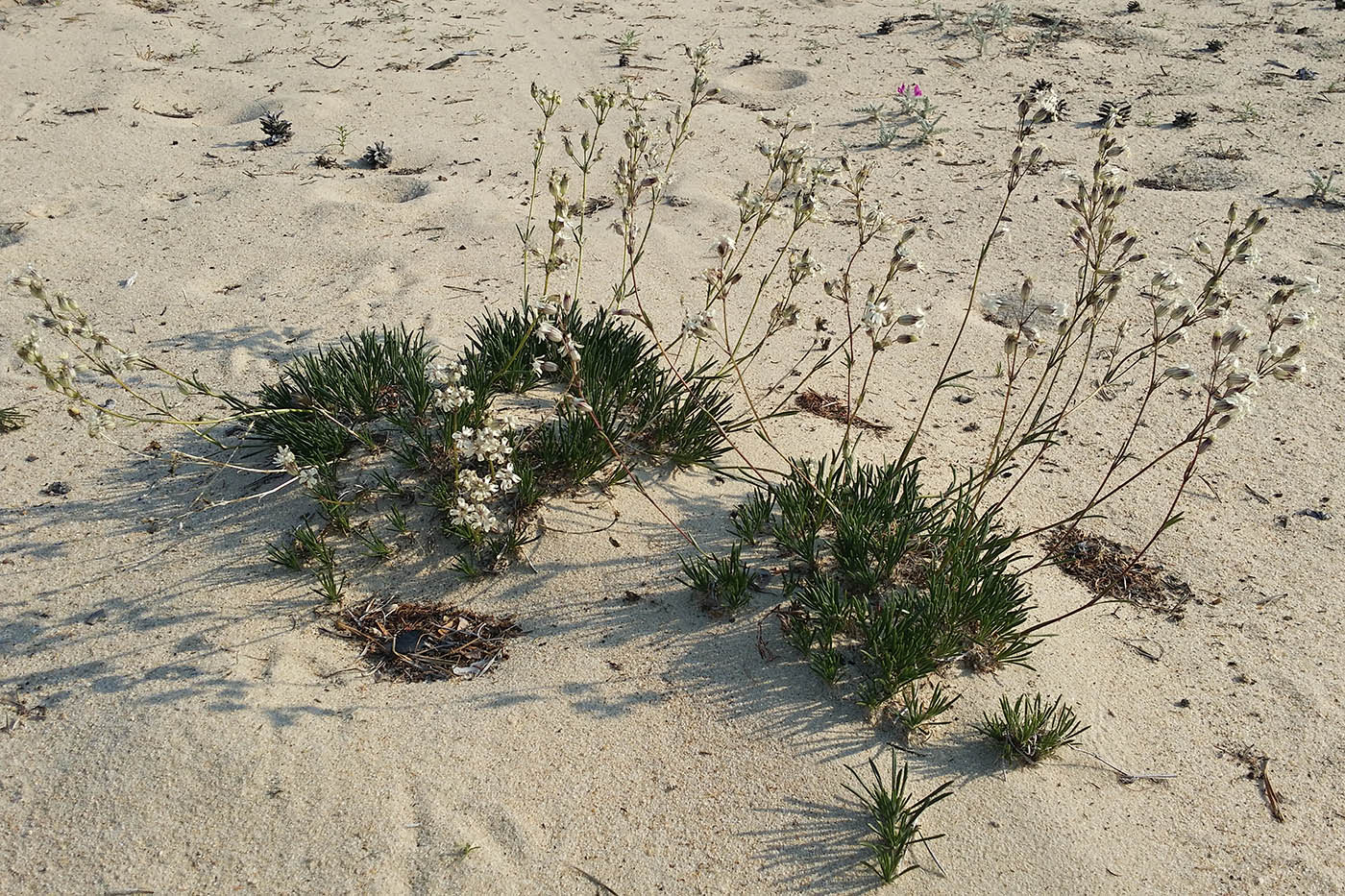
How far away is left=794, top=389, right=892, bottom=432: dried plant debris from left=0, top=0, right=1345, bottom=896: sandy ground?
4.7 inches

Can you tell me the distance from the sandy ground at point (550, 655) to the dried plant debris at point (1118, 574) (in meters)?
0.09

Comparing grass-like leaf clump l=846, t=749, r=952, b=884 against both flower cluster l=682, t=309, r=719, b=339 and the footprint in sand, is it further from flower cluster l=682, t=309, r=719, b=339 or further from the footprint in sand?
the footprint in sand

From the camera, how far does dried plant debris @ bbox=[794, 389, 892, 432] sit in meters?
4.43

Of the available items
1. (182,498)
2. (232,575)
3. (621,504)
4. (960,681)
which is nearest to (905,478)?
(960,681)

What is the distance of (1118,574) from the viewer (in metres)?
3.70

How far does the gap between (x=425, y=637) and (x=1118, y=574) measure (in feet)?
8.42

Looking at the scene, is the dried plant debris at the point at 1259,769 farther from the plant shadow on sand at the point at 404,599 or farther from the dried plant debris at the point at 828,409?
the dried plant debris at the point at 828,409

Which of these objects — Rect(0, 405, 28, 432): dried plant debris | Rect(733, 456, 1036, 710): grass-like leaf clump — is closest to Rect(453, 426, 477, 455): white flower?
Rect(733, 456, 1036, 710): grass-like leaf clump

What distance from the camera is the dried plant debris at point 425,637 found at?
125 inches

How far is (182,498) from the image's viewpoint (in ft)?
12.5

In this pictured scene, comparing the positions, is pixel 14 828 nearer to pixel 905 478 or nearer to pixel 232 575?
pixel 232 575

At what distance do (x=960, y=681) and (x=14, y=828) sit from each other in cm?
280

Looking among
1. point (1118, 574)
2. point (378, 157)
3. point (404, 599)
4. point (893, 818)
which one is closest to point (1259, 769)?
point (1118, 574)

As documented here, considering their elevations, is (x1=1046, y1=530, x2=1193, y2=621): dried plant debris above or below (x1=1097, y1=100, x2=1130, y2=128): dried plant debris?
below
